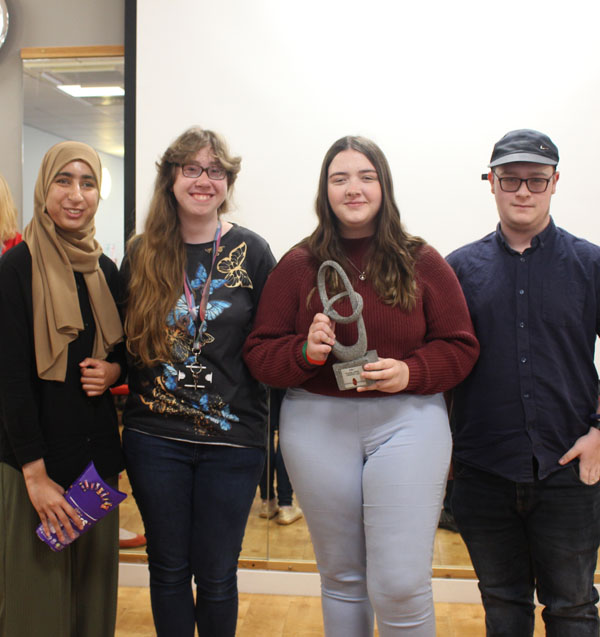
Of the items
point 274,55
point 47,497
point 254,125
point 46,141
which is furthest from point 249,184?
point 47,497

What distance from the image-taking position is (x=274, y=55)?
9.12ft

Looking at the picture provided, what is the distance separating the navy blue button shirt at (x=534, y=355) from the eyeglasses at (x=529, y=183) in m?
0.12

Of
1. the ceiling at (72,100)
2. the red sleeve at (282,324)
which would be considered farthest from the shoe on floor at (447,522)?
the ceiling at (72,100)

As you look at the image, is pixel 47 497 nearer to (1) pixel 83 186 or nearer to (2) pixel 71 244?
(2) pixel 71 244

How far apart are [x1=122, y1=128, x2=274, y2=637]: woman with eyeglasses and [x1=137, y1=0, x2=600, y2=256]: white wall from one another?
1048 millimetres

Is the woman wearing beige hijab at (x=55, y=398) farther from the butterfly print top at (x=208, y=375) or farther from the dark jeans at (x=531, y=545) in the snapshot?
the dark jeans at (x=531, y=545)

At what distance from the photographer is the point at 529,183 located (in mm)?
1690

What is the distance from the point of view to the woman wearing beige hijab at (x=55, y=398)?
5.44 feet

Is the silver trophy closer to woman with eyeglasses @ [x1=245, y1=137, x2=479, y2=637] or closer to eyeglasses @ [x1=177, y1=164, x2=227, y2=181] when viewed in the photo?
woman with eyeglasses @ [x1=245, y1=137, x2=479, y2=637]

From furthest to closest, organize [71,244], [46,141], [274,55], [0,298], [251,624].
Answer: [46,141] → [274,55] → [251,624] → [71,244] → [0,298]

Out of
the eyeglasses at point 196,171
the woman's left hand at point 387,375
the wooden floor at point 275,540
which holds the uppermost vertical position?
the eyeglasses at point 196,171

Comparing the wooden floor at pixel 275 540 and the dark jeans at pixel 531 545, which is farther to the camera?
the wooden floor at pixel 275 540

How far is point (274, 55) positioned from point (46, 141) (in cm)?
132

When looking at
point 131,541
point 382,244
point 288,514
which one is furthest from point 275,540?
point 382,244
